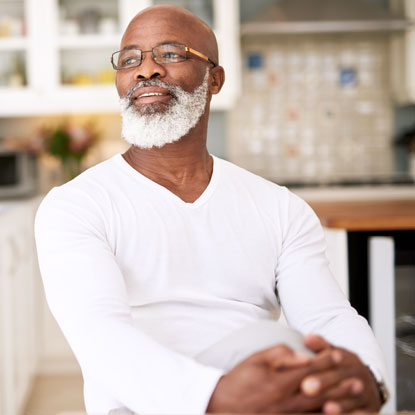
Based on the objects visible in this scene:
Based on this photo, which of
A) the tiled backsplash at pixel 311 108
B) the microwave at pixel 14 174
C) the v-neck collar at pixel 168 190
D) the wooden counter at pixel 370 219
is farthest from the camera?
the tiled backsplash at pixel 311 108

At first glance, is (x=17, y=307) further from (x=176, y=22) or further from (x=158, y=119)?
(x=176, y=22)

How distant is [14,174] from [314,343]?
2.73m

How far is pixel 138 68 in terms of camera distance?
4.15ft

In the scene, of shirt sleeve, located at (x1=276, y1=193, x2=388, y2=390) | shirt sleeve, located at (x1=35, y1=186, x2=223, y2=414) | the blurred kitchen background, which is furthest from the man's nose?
the blurred kitchen background

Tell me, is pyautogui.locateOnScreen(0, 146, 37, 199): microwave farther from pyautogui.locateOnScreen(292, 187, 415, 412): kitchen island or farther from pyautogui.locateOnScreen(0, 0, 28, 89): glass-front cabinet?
pyautogui.locateOnScreen(292, 187, 415, 412): kitchen island

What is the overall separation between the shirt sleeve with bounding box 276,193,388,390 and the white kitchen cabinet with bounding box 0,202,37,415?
141 centimetres

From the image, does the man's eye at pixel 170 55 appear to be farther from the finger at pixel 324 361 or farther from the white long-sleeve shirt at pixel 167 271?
the finger at pixel 324 361

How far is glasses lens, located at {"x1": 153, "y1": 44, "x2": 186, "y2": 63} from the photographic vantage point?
4.14 feet

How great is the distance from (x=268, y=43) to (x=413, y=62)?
88 centimetres

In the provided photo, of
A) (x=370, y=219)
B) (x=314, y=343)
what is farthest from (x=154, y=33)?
(x=370, y=219)

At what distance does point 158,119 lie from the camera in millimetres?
1291

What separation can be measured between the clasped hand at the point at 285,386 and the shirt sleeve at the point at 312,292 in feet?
0.69

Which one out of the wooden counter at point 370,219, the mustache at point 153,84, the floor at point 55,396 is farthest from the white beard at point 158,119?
the floor at point 55,396

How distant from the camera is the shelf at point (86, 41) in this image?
11.6 feet
